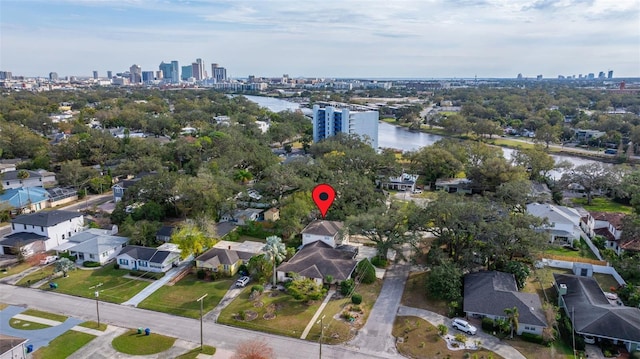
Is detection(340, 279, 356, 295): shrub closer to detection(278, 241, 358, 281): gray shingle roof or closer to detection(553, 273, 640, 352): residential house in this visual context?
detection(278, 241, 358, 281): gray shingle roof

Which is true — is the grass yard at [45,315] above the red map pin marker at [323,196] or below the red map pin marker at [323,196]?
below

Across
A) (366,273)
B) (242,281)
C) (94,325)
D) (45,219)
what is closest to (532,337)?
(366,273)

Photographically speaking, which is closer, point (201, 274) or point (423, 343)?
point (423, 343)

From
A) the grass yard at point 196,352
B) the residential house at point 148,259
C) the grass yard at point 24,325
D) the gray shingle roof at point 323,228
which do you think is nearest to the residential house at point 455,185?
the gray shingle roof at point 323,228

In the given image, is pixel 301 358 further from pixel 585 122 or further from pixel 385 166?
pixel 585 122

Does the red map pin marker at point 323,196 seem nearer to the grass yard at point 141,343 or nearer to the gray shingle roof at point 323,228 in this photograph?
the gray shingle roof at point 323,228

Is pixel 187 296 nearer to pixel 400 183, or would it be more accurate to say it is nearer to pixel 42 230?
pixel 42 230

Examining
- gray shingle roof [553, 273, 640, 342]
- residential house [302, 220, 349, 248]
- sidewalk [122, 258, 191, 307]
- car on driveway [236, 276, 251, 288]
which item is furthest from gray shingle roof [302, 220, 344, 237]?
gray shingle roof [553, 273, 640, 342]
